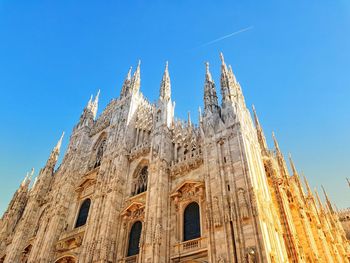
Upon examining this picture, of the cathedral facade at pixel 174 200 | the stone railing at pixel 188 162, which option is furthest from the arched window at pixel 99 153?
the stone railing at pixel 188 162

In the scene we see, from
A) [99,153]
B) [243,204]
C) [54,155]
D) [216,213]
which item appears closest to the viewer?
[243,204]

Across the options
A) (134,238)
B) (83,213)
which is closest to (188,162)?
(134,238)

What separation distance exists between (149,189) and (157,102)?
9.73 metres

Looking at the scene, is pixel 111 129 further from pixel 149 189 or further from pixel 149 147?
pixel 149 189

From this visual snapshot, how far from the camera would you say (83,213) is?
964 inches

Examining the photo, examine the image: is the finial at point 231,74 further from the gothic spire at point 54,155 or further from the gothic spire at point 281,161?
the gothic spire at point 54,155

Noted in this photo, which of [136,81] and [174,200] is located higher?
[136,81]

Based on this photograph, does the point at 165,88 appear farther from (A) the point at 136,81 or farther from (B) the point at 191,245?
(B) the point at 191,245

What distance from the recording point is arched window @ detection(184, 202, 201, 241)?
1630 cm

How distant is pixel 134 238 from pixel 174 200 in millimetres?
3952

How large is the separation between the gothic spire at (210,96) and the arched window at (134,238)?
9.61 meters

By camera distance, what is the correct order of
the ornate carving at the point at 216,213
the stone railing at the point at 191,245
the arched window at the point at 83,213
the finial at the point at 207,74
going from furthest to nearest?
1. the finial at the point at 207,74
2. the arched window at the point at 83,213
3. the stone railing at the point at 191,245
4. the ornate carving at the point at 216,213

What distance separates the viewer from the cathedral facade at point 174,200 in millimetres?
14648

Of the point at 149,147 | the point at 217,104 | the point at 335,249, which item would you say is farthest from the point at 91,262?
the point at 335,249
